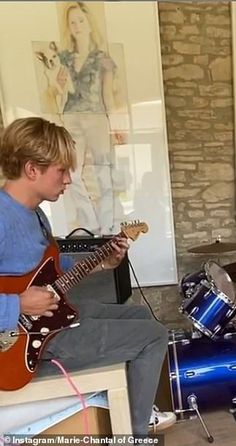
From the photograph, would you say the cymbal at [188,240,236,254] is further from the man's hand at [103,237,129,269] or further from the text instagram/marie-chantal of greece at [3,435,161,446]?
the text instagram/marie-chantal of greece at [3,435,161,446]

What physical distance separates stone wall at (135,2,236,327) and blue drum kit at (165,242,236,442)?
3.31 feet

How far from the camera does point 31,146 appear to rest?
3.82 ft

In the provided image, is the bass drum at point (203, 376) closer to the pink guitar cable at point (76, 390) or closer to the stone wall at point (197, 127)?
the pink guitar cable at point (76, 390)

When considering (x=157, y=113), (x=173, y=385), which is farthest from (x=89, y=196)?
(x=173, y=385)

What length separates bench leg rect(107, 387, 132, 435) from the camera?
3.99 ft

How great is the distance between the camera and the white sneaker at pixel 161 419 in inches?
62.2

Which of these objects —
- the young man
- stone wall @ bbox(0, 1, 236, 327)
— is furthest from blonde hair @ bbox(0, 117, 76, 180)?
stone wall @ bbox(0, 1, 236, 327)

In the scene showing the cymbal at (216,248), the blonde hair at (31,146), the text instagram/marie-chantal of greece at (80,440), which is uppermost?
the blonde hair at (31,146)

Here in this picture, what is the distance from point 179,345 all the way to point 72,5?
7.11 feet

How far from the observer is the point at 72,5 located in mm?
2398

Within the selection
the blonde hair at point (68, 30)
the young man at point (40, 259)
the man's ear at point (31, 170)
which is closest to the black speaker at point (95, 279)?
the young man at point (40, 259)

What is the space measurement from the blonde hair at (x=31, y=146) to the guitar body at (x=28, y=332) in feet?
0.93

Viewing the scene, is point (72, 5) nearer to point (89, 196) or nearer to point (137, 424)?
point (89, 196)

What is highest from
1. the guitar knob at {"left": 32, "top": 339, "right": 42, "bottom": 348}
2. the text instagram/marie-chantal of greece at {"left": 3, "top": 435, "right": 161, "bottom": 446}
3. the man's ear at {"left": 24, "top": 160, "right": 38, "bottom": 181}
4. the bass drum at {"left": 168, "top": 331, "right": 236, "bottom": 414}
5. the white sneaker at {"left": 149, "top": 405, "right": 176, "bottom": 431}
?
the man's ear at {"left": 24, "top": 160, "right": 38, "bottom": 181}
